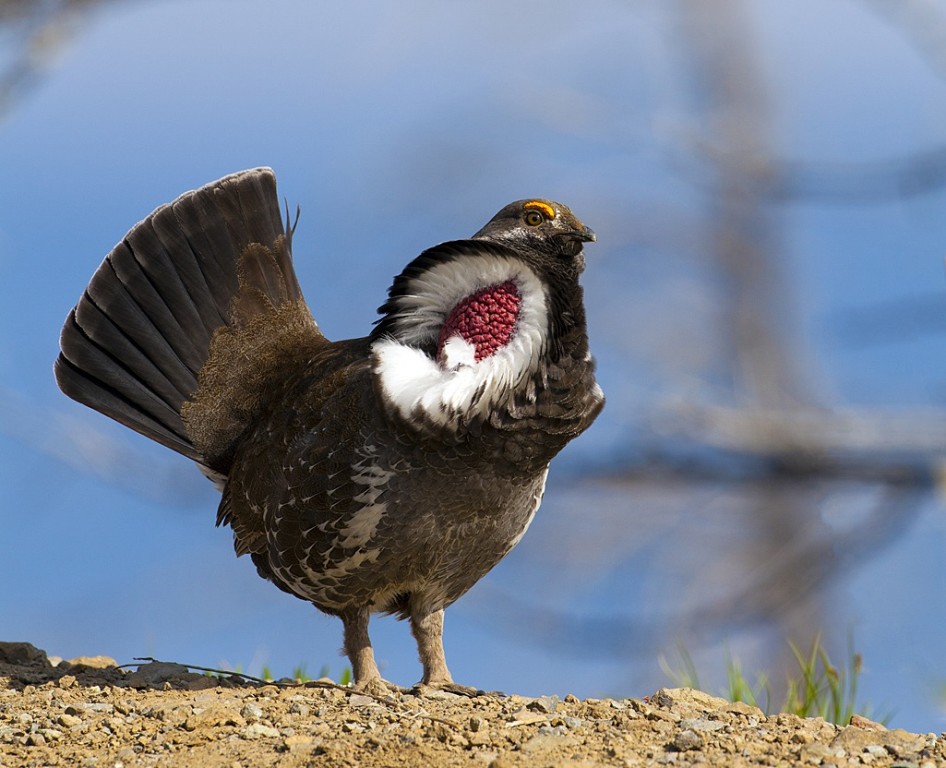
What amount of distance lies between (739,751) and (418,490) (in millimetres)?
1665

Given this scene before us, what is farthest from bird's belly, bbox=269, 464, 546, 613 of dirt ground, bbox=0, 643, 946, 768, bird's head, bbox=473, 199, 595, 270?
bird's head, bbox=473, 199, 595, 270

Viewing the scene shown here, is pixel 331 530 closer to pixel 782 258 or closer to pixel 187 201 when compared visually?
pixel 187 201

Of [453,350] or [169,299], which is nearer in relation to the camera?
[453,350]

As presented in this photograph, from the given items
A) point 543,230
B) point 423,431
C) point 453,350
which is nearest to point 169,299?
point 453,350

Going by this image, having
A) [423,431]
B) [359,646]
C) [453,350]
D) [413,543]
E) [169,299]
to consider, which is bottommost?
[359,646]

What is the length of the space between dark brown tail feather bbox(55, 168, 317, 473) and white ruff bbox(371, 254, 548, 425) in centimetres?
139

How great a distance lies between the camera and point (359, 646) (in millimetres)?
5223

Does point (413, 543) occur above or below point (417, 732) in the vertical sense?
above

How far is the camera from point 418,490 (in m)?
4.73

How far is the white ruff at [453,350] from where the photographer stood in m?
4.68

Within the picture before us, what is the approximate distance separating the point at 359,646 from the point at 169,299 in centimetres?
233

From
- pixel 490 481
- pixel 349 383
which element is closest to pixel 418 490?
pixel 490 481

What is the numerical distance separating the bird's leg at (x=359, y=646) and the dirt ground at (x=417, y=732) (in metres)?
0.29

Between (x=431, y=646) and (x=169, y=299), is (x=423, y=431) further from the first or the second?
(x=169, y=299)
